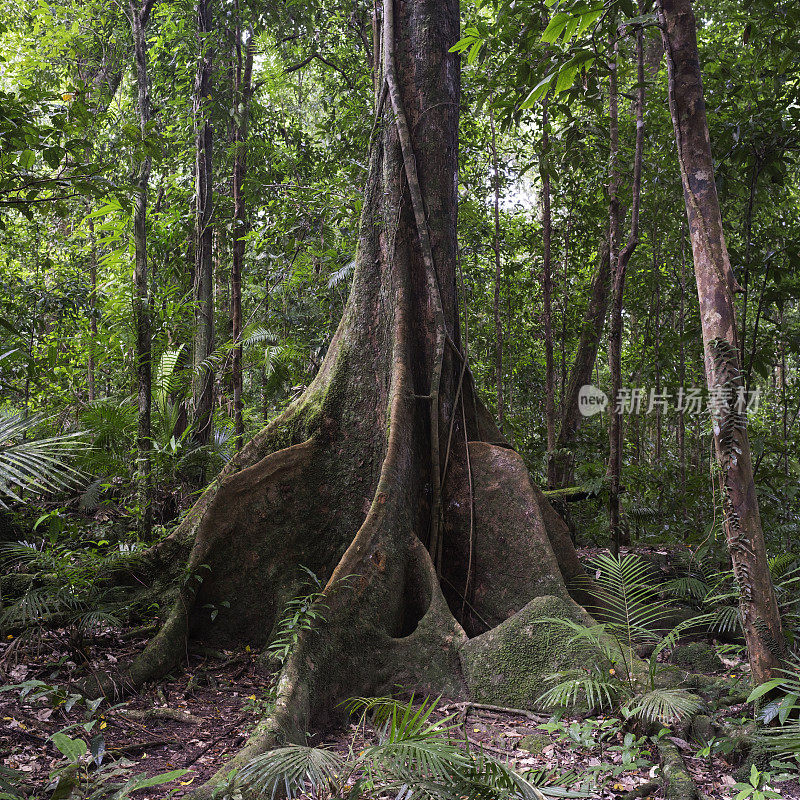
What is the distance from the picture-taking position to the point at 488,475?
473cm

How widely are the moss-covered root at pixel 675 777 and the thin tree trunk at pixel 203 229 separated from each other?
18.7 feet

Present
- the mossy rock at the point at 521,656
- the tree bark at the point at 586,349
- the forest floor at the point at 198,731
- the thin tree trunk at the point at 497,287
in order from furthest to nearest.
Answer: the thin tree trunk at the point at 497,287 < the tree bark at the point at 586,349 < the mossy rock at the point at 521,656 < the forest floor at the point at 198,731

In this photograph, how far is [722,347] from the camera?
10.5 feet

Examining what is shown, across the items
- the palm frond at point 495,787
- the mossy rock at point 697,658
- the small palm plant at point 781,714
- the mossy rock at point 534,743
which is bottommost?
the mossy rock at point 697,658

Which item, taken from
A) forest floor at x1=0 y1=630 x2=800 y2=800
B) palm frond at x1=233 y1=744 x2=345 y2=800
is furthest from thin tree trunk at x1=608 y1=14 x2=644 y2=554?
palm frond at x1=233 y1=744 x2=345 y2=800

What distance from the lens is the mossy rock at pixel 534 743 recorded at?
9.67 feet

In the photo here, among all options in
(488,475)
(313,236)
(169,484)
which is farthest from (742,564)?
(313,236)

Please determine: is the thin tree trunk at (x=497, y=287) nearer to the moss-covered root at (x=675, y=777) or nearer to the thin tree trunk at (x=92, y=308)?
the thin tree trunk at (x=92, y=308)

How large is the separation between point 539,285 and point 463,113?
2800 millimetres

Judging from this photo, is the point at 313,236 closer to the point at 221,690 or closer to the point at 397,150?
the point at 397,150

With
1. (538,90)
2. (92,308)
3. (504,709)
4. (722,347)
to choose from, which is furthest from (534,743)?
(92,308)

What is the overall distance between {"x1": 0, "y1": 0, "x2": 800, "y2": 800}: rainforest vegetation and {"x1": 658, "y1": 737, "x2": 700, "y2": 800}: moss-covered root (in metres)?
0.02

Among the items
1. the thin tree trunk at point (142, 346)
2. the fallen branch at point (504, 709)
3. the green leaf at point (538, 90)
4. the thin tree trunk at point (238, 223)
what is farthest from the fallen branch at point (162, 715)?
the thin tree trunk at point (238, 223)

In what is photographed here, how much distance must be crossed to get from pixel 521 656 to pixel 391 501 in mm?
1246
